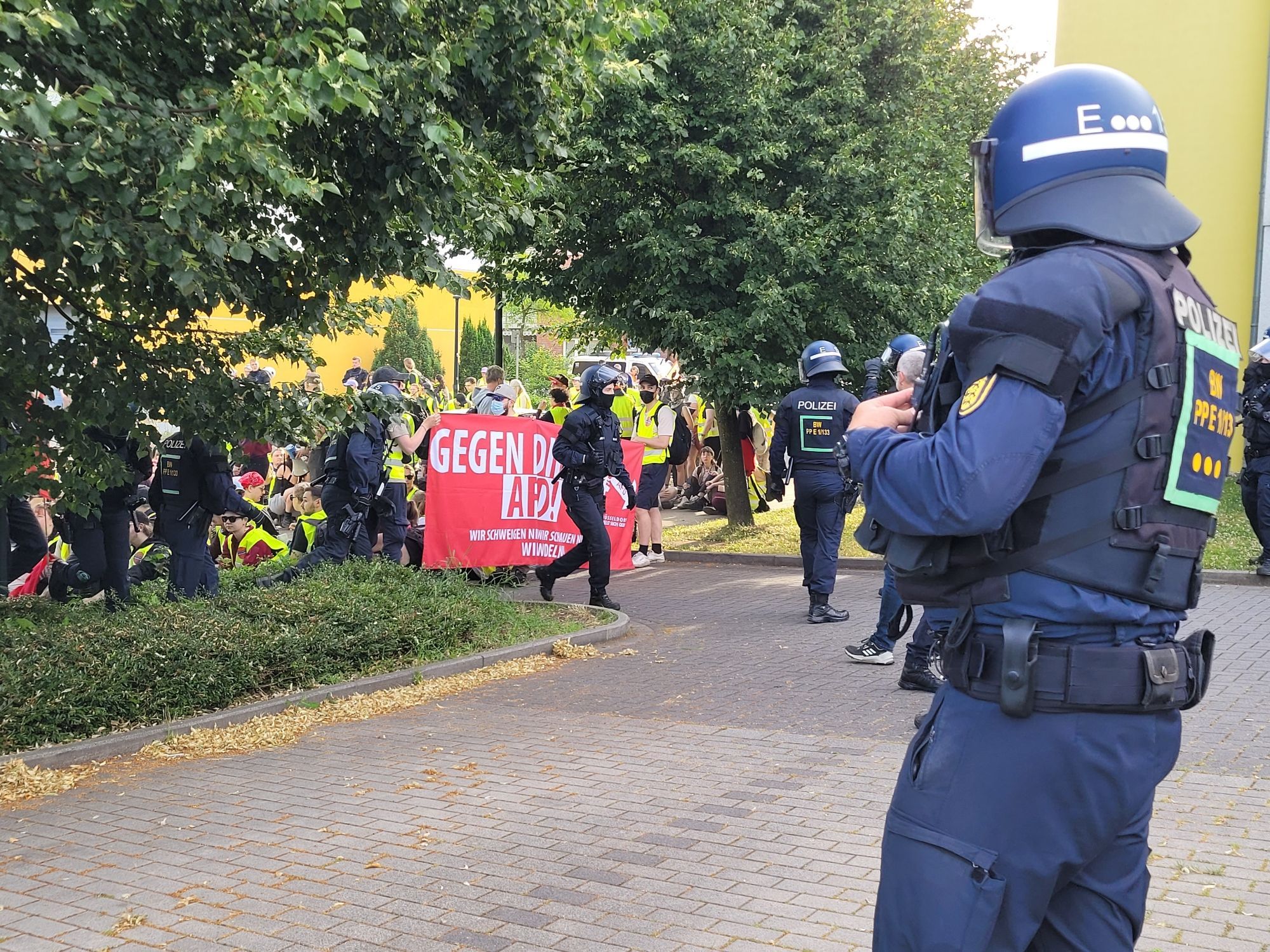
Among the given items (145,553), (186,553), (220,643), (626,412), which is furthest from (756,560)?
(220,643)

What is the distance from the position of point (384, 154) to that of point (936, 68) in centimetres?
1119

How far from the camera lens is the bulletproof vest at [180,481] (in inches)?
373

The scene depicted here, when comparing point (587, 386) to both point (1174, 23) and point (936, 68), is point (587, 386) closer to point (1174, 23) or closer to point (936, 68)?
point (936, 68)

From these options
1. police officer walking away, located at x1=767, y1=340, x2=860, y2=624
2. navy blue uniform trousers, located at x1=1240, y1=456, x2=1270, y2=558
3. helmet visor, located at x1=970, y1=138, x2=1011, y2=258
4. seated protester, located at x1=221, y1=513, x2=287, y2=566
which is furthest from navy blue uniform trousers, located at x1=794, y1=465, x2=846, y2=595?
helmet visor, located at x1=970, y1=138, x2=1011, y2=258

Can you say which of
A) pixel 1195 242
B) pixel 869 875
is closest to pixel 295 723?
pixel 869 875

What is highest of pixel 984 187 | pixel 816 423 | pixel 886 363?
pixel 984 187

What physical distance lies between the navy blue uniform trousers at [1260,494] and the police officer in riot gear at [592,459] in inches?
250

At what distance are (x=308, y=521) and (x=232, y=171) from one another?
7.55m

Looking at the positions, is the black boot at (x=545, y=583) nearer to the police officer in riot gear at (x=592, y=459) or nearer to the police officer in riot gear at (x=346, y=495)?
the police officer in riot gear at (x=592, y=459)

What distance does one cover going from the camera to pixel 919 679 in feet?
26.6

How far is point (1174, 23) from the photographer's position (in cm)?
2495

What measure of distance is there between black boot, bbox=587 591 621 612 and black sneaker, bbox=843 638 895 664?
2.93 metres

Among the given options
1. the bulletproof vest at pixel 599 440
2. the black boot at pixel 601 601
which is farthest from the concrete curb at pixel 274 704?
the bulletproof vest at pixel 599 440

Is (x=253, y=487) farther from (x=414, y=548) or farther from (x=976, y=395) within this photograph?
(x=976, y=395)
